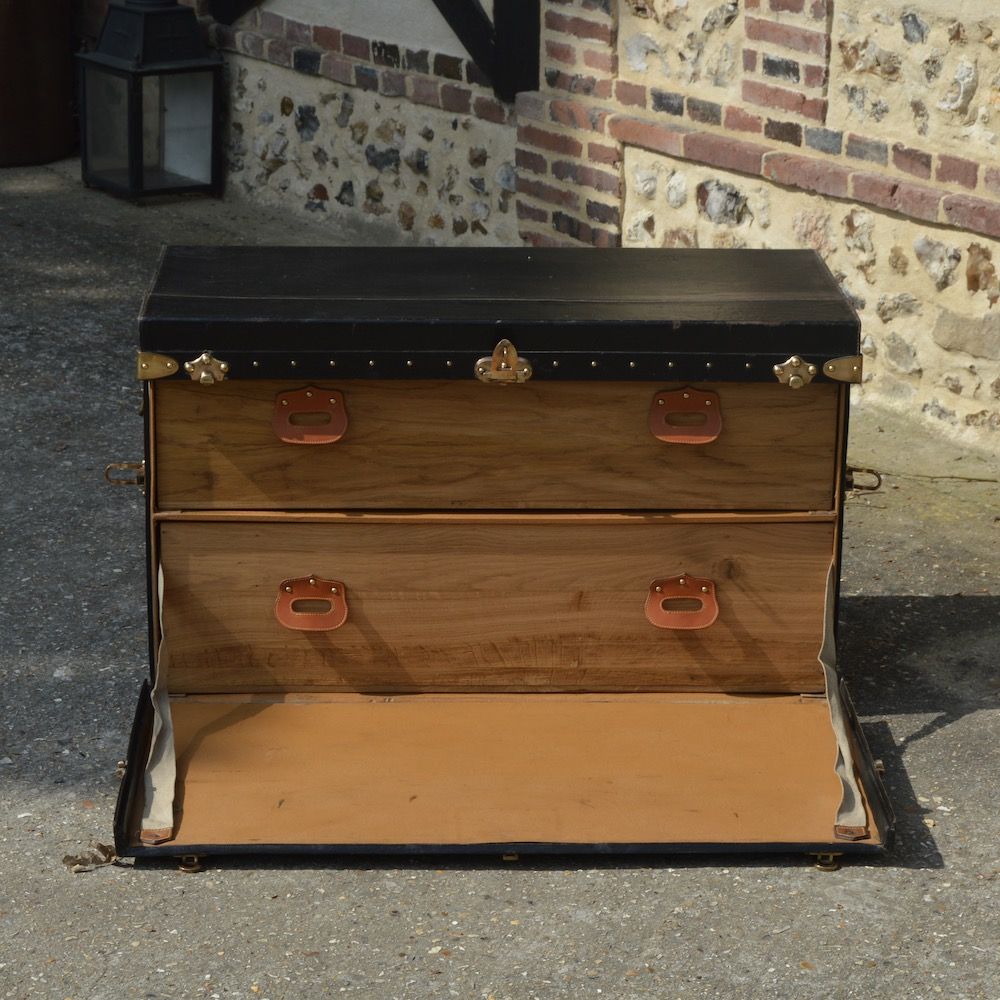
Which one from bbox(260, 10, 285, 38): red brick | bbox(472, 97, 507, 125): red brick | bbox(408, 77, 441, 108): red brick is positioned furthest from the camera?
bbox(260, 10, 285, 38): red brick

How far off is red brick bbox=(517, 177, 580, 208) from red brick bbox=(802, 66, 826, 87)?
109 centimetres

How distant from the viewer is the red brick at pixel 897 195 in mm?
4664

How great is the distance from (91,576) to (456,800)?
143 centimetres

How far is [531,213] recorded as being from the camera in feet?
19.9

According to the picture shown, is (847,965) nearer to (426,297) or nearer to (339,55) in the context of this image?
(426,297)

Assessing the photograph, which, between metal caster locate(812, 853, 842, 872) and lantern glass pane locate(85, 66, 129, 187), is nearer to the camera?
metal caster locate(812, 853, 842, 872)

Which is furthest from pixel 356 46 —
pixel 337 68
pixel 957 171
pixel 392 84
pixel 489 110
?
pixel 957 171

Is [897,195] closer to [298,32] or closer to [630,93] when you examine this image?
[630,93]

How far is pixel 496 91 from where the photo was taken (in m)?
6.00

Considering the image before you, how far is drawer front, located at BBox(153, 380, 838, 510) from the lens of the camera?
3.04m

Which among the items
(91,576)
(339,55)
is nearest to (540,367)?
(91,576)

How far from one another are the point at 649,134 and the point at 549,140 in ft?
1.70

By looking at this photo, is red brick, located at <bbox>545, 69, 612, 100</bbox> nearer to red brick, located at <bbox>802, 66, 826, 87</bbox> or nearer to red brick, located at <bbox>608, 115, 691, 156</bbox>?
red brick, located at <bbox>608, 115, 691, 156</bbox>

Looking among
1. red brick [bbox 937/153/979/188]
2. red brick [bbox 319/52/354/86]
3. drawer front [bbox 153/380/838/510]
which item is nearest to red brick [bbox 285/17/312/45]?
red brick [bbox 319/52/354/86]
